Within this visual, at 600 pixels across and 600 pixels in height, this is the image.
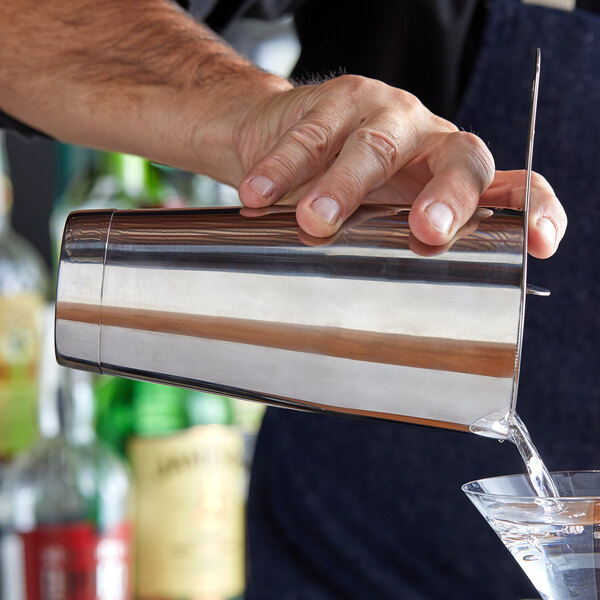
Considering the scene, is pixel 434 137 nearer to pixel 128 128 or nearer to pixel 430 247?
pixel 430 247

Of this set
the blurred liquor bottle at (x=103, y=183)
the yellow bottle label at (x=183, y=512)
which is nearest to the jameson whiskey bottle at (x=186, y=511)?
the yellow bottle label at (x=183, y=512)

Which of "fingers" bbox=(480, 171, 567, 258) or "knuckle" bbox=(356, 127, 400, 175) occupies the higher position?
"knuckle" bbox=(356, 127, 400, 175)

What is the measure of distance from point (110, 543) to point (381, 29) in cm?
67

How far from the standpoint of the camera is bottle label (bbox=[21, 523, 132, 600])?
1084mm

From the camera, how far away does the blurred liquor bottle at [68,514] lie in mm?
1087

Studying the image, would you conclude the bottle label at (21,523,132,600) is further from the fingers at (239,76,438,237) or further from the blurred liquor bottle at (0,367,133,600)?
the fingers at (239,76,438,237)

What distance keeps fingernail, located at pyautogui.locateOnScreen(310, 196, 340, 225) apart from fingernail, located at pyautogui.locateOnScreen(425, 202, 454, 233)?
1.9 inches

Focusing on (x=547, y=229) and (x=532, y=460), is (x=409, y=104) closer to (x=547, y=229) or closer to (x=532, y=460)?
(x=547, y=229)

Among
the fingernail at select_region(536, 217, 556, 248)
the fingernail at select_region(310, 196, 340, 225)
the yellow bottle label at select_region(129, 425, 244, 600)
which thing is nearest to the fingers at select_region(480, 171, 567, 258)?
the fingernail at select_region(536, 217, 556, 248)

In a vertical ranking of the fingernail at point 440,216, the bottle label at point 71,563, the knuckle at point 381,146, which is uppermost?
the knuckle at point 381,146

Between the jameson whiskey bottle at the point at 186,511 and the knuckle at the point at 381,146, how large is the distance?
71 cm

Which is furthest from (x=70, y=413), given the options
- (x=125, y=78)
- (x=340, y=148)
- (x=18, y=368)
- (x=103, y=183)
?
(x=340, y=148)

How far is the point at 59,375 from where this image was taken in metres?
1.16

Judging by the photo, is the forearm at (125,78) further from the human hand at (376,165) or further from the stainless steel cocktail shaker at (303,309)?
the stainless steel cocktail shaker at (303,309)
